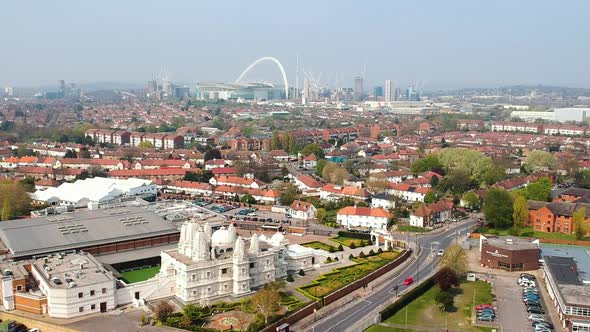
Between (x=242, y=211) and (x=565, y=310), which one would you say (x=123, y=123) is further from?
(x=565, y=310)

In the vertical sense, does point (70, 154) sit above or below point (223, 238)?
below

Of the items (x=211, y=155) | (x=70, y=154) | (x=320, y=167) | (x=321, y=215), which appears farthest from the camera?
(x=70, y=154)

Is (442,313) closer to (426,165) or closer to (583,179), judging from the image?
(583,179)

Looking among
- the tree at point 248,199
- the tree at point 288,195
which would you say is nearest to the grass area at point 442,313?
the tree at point 288,195

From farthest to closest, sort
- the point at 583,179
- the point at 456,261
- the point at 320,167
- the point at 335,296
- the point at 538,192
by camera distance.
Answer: the point at 320,167
the point at 583,179
the point at 538,192
the point at 456,261
the point at 335,296

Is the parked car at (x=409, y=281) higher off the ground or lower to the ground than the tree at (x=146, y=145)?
lower

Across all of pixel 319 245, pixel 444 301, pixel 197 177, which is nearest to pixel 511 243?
pixel 444 301

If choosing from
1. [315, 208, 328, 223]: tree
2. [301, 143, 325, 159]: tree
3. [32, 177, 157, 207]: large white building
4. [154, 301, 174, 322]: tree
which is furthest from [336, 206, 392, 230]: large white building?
[301, 143, 325, 159]: tree

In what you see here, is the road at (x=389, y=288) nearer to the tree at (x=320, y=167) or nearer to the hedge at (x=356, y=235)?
the hedge at (x=356, y=235)
